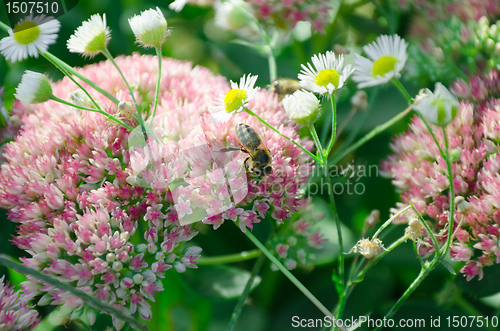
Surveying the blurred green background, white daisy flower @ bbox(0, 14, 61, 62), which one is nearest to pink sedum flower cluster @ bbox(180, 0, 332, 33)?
the blurred green background

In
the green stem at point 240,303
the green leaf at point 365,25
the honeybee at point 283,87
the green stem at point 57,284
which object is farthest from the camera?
the green leaf at point 365,25

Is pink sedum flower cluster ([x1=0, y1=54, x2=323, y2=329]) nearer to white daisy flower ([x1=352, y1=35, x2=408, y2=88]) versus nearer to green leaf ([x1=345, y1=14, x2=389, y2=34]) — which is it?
white daisy flower ([x1=352, y1=35, x2=408, y2=88])

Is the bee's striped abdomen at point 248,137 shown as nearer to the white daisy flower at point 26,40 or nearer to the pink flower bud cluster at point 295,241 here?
the pink flower bud cluster at point 295,241

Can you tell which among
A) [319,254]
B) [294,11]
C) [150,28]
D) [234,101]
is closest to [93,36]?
[150,28]

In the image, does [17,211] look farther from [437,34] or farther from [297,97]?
[437,34]

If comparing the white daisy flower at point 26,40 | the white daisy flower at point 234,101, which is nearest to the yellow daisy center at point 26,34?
the white daisy flower at point 26,40

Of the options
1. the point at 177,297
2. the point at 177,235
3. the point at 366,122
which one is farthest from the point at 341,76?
the point at 177,297
